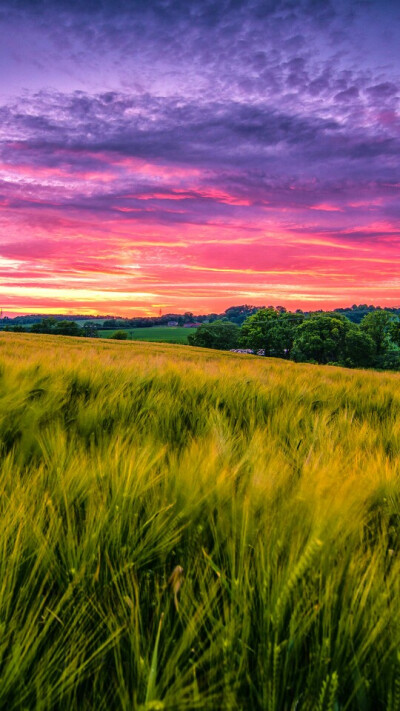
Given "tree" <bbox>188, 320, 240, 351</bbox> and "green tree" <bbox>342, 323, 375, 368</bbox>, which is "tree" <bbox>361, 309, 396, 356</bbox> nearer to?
"green tree" <bbox>342, 323, 375, 368</bbox>

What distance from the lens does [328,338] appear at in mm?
72000

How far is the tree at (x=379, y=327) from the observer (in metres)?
79.6

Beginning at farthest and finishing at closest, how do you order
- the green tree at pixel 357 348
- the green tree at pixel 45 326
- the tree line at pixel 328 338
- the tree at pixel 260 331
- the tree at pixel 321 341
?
the green tree at pixel 45 326
the tree at pixel 260 331
the green tree at pixel 357 348
the tree line at pixel 328 338
the tree at pixel 321 341

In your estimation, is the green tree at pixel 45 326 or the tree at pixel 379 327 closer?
the tree at pixel 379 327

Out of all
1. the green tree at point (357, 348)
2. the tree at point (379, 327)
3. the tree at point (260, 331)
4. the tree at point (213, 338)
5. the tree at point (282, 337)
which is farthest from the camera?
the tree at point (213, 338)

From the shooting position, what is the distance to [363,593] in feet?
2.20

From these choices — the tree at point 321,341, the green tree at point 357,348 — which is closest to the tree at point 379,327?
the green tree at point 357,348

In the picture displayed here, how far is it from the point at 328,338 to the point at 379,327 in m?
15.8

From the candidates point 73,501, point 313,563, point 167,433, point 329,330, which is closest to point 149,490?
point 73,501

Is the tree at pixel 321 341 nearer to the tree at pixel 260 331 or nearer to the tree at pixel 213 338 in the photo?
the tree at pixel 260 331

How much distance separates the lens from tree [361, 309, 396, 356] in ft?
261

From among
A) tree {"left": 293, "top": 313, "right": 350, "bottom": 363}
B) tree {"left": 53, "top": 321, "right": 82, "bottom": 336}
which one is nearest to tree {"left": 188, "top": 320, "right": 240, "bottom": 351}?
tree {"left": 293, "top": 313, "right": 350, "bottom": 363}

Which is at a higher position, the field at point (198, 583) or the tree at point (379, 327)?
the tree at point (379, 327)

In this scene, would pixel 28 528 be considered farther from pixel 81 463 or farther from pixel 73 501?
pixel 81 463
